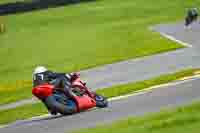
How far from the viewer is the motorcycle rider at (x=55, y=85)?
1397 cm

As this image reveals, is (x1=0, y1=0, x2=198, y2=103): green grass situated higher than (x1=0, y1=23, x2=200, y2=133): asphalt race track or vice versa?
(x1=0, y1=23, x2=200, y2=133): asphalt race track

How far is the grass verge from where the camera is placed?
16500mm

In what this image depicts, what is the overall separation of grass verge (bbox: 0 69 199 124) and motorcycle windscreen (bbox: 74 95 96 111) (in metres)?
1.99

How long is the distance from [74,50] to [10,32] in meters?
8.74

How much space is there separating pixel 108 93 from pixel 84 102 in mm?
3384

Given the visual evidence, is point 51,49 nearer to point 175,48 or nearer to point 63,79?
point 175,48

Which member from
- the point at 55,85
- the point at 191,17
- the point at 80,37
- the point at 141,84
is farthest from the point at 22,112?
the point at 191,17

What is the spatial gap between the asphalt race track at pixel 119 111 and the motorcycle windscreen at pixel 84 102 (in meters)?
0.22

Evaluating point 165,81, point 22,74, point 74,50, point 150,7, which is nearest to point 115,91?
point 165,81

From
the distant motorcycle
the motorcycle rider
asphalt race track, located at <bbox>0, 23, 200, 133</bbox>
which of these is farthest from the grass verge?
the distant motorcycle

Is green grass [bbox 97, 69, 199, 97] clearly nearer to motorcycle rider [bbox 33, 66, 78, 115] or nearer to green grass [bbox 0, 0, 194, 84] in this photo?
motorcycle rider [bbox 33, 66, 78, 115]

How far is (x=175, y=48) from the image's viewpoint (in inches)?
1027

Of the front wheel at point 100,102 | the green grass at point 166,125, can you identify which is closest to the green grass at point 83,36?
the front wheel at point 100,102

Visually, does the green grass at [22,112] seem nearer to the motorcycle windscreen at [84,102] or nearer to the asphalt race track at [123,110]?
the asphalt race track at [123,110]
